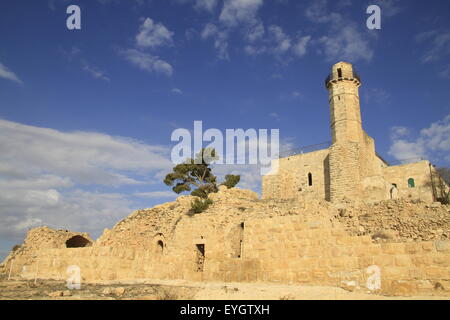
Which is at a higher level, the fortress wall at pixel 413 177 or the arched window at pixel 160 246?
the fortress wall at pixel 413 177

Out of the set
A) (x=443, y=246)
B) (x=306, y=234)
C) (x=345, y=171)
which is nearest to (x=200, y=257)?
(x=306, y=234)

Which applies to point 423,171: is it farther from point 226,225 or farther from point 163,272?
point 163,272

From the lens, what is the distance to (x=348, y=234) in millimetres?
10930

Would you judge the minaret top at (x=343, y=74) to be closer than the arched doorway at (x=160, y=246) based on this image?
No

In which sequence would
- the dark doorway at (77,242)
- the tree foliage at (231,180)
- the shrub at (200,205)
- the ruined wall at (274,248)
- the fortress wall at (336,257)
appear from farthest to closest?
the tree foliage at (231,180) → the dark doorway at (77,242) → the shrub at (200,205) → the ruined wall at (274,248) → the fortress wall at (336,257)

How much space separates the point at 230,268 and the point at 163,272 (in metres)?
3.93

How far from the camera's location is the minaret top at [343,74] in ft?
81.0

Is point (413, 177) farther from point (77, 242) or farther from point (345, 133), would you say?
point (77, 242)

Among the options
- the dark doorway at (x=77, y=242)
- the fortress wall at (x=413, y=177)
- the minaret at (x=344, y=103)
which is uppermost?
the minaret at (x=344, y=103)

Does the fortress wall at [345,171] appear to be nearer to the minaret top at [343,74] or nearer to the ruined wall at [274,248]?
the minaret top at [343,74]

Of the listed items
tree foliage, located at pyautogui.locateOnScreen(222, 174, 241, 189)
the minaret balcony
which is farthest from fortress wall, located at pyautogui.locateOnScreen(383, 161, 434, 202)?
tree foliage, located at pyautogui.locateOnScreen(222, 174, 241, 189)

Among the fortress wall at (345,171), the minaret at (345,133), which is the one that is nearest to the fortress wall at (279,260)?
the fortress wall at (345,171)

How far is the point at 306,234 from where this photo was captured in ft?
38.5

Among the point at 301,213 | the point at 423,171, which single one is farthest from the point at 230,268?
the point at 423,171
